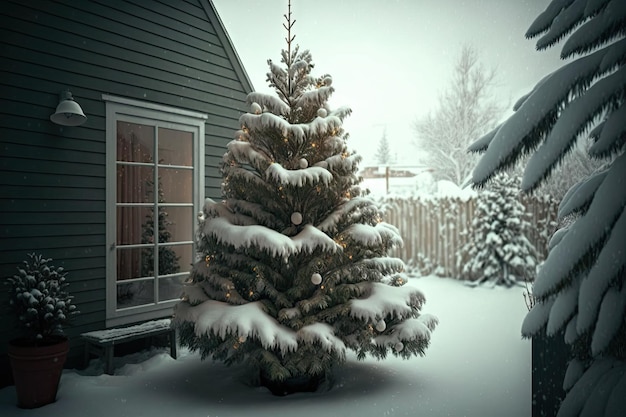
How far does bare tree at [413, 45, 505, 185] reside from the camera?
2238 cm

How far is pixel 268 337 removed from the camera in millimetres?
3340

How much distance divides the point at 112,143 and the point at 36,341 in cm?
220

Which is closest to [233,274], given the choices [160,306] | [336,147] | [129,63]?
[336,147]

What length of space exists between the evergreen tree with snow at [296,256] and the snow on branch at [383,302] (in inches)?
0.4

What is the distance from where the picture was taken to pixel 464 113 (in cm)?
2277

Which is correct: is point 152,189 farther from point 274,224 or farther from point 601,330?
point 601,330

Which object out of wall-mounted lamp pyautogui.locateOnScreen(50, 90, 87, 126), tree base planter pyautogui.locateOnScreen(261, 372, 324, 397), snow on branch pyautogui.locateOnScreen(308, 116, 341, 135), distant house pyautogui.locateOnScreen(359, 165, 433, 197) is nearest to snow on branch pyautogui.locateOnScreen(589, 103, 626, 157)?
snow on branch pyautogui.locateOnScreen(308, 116, 341, 135)

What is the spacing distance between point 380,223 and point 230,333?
1.73 m

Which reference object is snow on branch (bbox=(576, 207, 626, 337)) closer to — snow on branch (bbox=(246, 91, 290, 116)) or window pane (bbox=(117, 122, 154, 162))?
snow on branch (bbox=(246, 91, 290, 116))

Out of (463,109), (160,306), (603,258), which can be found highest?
(463,109)

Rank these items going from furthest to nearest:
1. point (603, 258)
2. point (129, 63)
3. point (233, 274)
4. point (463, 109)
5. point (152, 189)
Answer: point (463, 109)
point (152, 189)
point (129, 63)
point (233, 274)
point (603, 258)

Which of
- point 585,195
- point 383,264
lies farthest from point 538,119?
point 383,264

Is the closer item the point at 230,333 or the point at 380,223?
the point at 230,333

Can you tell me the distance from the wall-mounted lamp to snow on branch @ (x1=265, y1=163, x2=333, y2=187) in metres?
2.16
